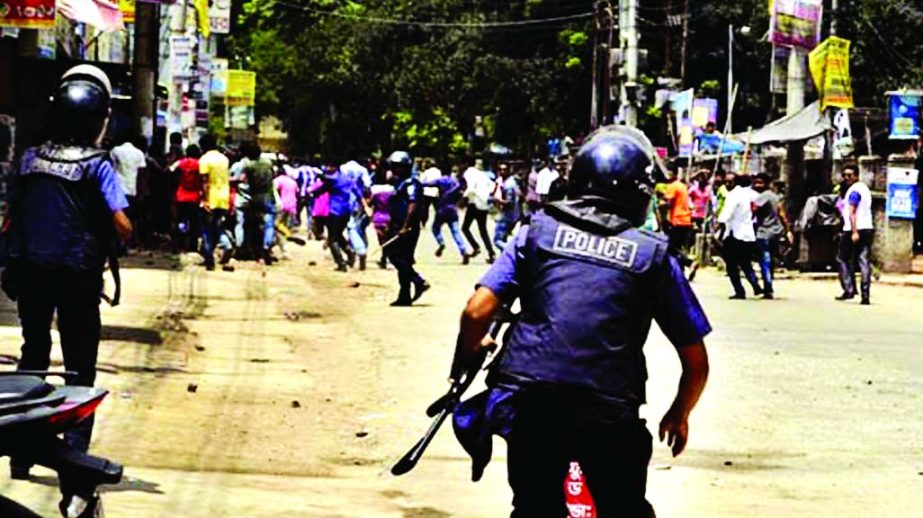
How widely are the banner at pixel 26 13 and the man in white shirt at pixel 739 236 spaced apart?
32.2 feet

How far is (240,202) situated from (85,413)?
20.1 meters

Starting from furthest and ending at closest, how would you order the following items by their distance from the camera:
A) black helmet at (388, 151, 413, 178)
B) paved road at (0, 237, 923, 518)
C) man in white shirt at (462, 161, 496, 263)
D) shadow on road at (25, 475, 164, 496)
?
1. man in white shirt at (462, 161, 496, 263)
2. black helmet at (388, 151, 413, 178)
3. paved road at (0, 237, 923, 518)
4. shadow on road at (25, 475, 164, 496)

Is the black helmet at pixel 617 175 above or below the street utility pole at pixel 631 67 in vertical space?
below

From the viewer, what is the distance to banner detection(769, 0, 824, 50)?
29047mm

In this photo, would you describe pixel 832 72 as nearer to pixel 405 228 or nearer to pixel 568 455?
pixel 405 228

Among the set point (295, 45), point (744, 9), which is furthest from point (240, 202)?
point (295, 45)

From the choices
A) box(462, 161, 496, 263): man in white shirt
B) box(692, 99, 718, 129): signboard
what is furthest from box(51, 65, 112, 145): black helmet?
box(692, 99, 718, 129): signboard

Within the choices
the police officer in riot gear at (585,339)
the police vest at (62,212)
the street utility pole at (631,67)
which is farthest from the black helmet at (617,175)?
the street utility pole at (631,67)

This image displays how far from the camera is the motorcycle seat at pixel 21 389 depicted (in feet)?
15.8

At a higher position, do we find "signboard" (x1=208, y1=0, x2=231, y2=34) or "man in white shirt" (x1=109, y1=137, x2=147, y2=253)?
"signboard" (x1=208, y1=0, x2=231, y2=34)

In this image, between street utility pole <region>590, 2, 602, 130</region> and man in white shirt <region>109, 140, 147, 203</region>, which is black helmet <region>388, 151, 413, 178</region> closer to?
man in white shirt <region>109, 140, 147, 203</region>

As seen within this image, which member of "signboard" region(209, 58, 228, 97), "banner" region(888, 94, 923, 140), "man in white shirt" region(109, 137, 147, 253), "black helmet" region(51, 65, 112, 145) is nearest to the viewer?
"black helmet" region(51, 65, 112, 145)

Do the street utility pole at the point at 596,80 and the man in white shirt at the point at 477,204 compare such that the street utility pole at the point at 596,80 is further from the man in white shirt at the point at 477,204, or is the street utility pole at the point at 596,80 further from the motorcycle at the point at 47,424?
the motorcycle at the point at 47,424

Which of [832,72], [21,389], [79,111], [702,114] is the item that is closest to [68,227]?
[79,111]
